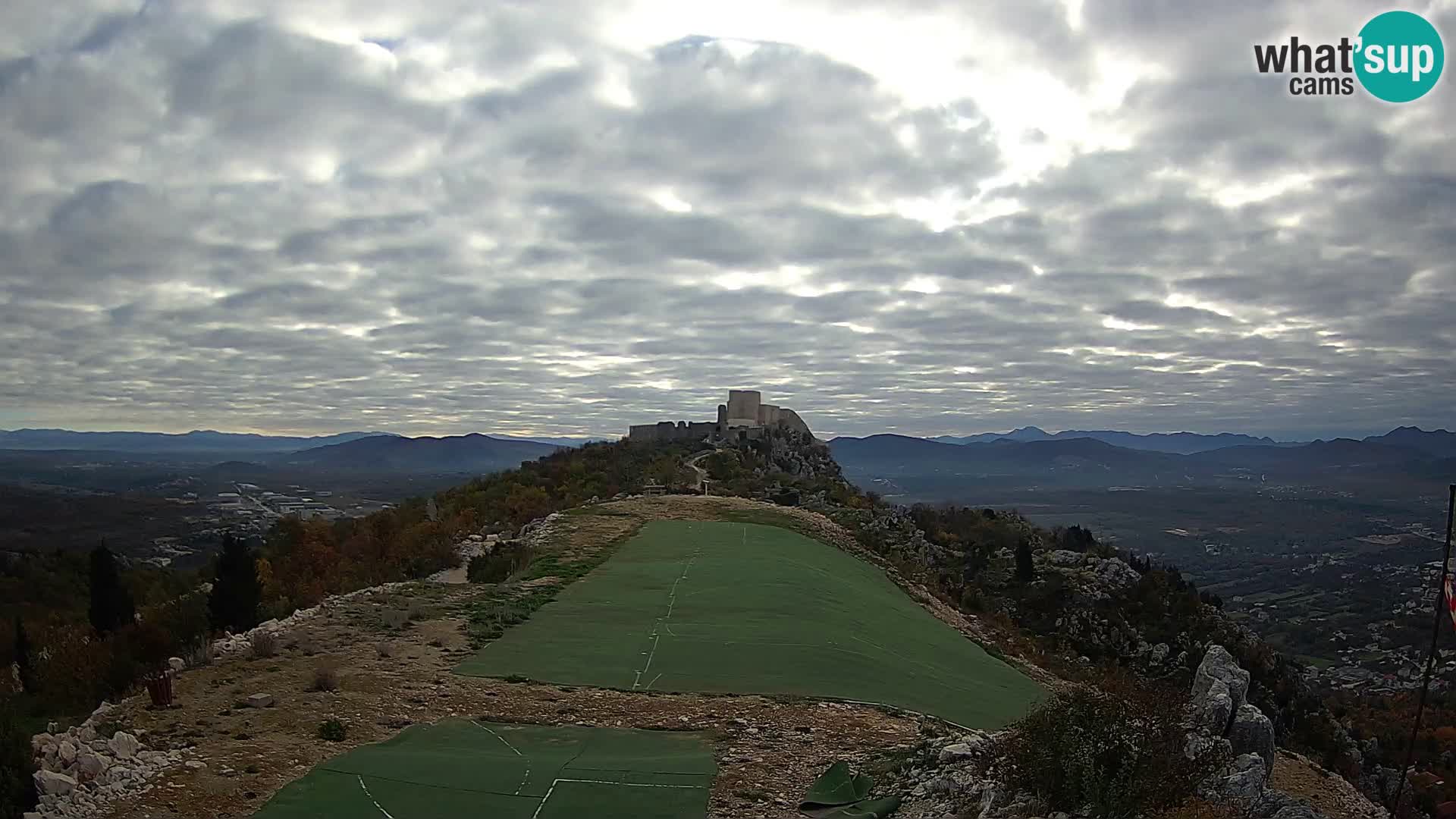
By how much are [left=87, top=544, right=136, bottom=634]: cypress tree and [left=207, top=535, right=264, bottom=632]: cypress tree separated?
5898mm

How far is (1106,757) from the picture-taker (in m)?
6.98

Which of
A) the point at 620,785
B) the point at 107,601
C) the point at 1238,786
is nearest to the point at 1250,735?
the point at 1238,786

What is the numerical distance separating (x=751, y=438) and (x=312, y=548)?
38665 millimetres

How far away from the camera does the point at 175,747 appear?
8734mm

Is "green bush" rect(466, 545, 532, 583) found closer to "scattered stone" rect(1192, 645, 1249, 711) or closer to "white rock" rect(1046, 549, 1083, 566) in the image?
"scattered stone" rect(1192, 645, 1249, 711)

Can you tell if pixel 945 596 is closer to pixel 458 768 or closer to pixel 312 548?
pixel 312 548

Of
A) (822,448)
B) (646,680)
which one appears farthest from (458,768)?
(822,448)

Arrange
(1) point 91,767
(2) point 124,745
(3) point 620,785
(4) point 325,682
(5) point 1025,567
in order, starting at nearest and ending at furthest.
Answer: (1) point 91,767 → (2) point 124,745 → (3) point 620,785 → (4) point 325,682 → (5) point 1025,567

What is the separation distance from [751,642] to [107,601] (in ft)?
54.7

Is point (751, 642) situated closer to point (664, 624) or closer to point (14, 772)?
point (664, 624)

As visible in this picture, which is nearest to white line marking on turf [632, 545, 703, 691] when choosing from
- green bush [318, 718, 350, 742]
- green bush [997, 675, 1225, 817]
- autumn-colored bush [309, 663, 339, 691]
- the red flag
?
autumn-colored bush [309, 663, 339, 691]

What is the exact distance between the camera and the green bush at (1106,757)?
6.57 meters

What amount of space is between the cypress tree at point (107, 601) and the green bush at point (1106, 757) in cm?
2109

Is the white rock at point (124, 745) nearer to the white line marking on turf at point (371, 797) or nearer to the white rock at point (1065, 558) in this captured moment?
the white line marking on turf at point (371, 797)
